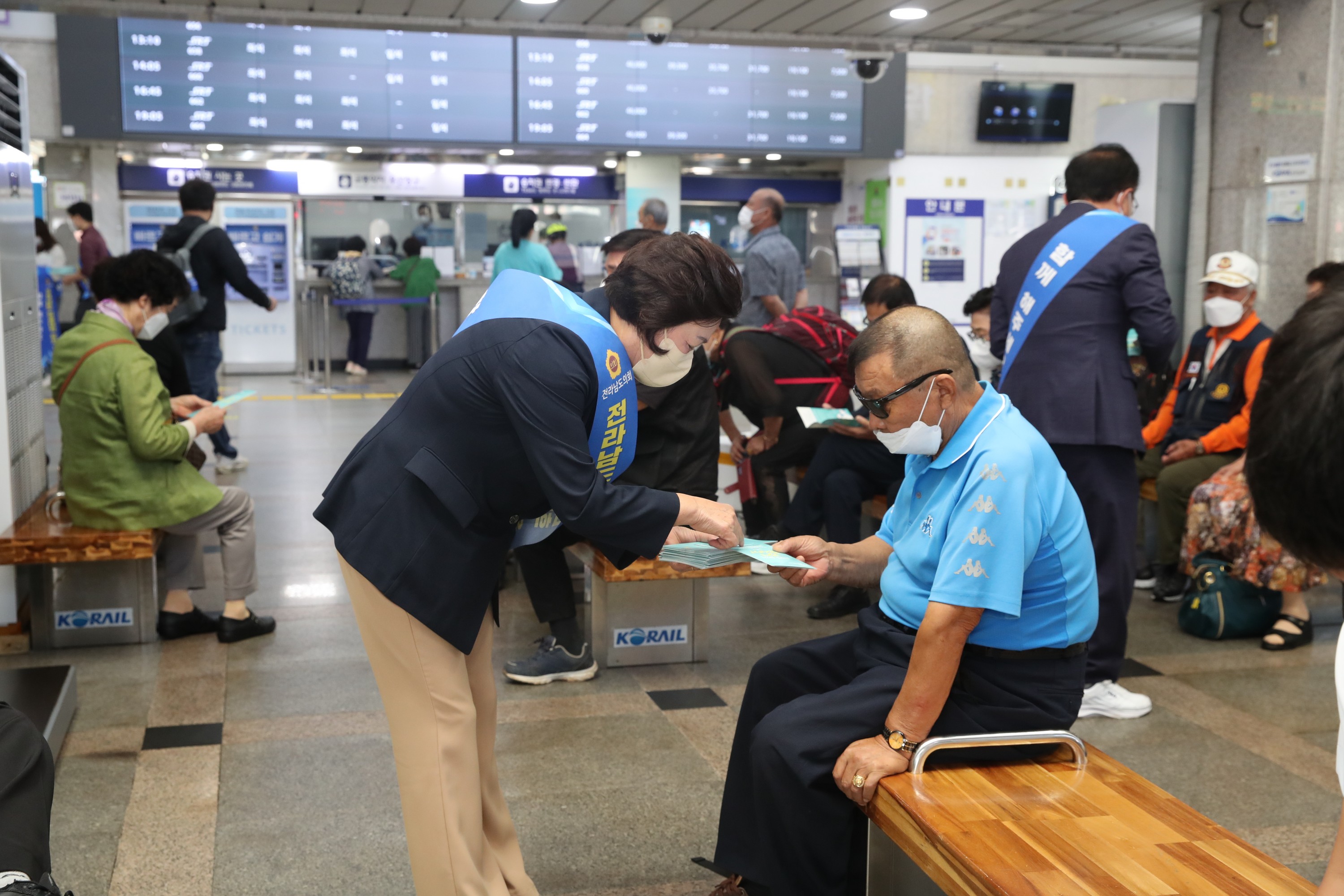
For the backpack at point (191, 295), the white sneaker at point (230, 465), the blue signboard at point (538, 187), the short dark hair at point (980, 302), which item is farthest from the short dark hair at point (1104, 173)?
the blue signboard at point (538, 187)

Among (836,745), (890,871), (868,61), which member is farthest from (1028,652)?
(868,61)

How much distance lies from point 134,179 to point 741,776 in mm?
12894

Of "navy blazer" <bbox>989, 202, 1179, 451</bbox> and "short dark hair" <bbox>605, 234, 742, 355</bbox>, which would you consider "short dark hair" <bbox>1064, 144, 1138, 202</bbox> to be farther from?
"short dark hair" <bbox>605, 234, 742, 355</bbox>

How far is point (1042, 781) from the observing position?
7.37 ft

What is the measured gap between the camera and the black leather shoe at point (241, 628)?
4562 millimetres

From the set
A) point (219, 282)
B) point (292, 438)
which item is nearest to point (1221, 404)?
point (219, 282)

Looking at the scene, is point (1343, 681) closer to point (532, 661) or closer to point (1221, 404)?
point (532, 661)

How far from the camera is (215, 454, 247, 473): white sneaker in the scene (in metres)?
8.01

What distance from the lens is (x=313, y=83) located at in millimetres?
11062

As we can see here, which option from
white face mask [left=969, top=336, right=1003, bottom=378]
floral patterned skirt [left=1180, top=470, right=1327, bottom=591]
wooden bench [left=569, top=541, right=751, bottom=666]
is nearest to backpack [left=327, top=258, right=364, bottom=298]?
white face mask [left=969, top=336, right=1003, bottom=378]

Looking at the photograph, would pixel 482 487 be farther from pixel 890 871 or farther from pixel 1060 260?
pixel 1060 260

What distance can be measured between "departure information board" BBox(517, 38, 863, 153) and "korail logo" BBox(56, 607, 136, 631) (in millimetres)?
7913

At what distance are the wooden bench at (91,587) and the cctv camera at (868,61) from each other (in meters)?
4.55

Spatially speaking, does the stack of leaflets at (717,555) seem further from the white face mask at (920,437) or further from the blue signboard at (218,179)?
the blue signboard at (218,179)
